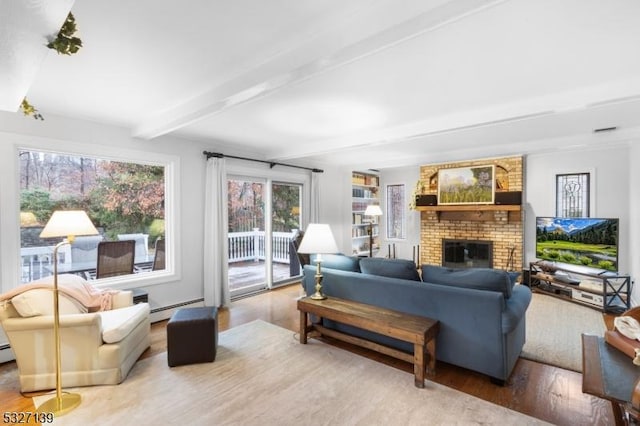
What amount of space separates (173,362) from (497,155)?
5.96 m

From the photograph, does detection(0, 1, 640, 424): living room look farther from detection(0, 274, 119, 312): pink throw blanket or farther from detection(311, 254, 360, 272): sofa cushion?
detection(311, 254, 360, 272): sofa cushion

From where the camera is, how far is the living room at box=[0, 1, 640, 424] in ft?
6.00

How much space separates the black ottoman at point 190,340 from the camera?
2.81m

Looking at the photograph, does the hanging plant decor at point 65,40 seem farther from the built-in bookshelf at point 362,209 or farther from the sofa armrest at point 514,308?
the built-in bookshelf at point 362,209

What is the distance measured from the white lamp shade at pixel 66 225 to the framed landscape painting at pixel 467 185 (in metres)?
5.90

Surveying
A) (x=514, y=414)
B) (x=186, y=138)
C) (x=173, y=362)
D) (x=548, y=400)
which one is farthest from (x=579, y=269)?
(x=186, y=138)

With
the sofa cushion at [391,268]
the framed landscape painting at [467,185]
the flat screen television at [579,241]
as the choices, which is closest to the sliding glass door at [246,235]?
the sofa cushion at [391,268]

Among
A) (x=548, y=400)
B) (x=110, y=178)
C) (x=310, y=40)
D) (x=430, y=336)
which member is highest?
(x=310, y=40)

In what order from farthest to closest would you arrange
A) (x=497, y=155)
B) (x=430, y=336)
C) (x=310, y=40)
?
(x=497, y=155)
(x=430, y=336)
(x=310, y=40)

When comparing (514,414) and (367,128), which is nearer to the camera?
(514,414)

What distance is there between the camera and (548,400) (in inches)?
90.6

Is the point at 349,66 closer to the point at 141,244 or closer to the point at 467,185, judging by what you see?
the point at 141,244

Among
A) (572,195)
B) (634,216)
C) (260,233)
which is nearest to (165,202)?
(260,233)

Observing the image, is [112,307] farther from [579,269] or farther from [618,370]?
[579,269]
